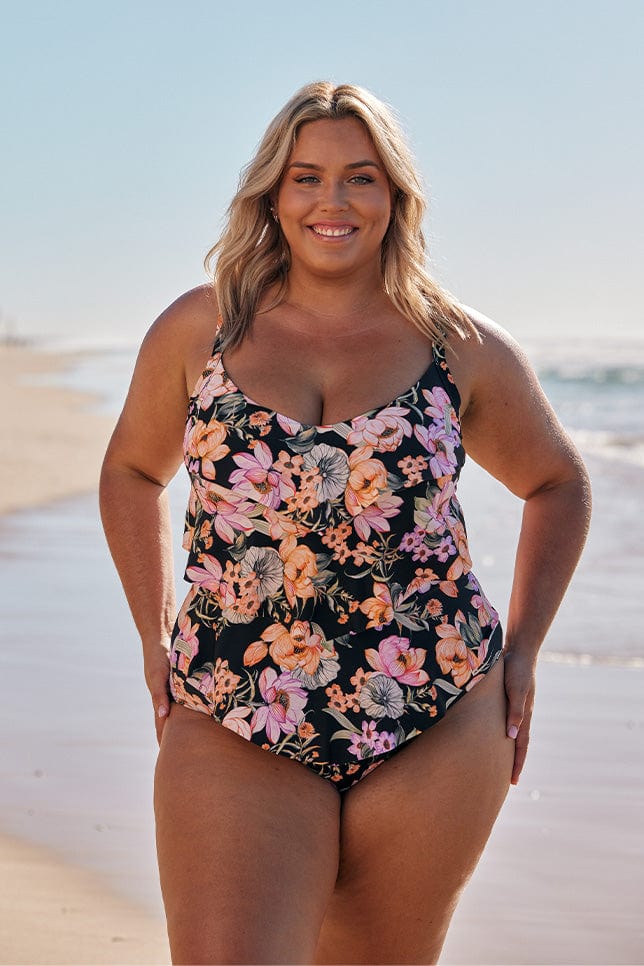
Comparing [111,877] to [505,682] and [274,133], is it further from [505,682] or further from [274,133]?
[274,133]

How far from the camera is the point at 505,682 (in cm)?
271

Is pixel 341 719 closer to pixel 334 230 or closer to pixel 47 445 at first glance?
pixel 334 230

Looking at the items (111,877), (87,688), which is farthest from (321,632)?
(87,688)

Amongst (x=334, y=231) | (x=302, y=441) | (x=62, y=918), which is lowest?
(x=62, y=918)

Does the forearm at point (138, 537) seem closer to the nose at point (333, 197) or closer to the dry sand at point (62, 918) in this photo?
the nose at point (333, 197)

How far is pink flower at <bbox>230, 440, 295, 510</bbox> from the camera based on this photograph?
250 cm

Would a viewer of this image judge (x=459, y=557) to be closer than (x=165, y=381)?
Yes

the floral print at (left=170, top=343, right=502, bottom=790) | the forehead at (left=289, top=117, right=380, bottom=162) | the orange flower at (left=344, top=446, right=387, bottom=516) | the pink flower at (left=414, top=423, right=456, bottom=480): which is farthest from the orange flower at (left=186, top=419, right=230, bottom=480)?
the forehead at (left=289, top=117, right=380, bottom=162)

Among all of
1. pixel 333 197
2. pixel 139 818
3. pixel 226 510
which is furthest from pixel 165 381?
pixel 139 818

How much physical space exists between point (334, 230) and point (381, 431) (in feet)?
1.47

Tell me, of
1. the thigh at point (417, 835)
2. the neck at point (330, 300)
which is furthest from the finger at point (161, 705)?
the neck at point (330, 300)

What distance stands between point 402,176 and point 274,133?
27 cm

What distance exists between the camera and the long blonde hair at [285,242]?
107 inches

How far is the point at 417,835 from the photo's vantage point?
2.50m
